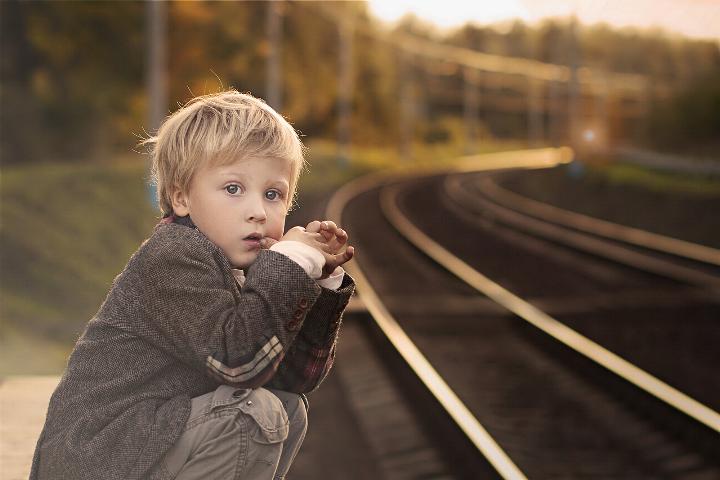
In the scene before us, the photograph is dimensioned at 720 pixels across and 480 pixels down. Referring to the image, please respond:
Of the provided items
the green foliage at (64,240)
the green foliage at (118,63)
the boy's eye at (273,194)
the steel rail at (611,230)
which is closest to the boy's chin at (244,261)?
the boy's eye at (273,194)

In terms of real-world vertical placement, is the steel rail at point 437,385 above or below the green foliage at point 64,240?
above

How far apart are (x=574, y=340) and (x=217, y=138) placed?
6237 mm

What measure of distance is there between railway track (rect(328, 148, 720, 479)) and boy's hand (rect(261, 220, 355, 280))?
2183mm

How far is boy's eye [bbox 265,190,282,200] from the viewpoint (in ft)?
9.62

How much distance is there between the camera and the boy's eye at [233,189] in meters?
2.88

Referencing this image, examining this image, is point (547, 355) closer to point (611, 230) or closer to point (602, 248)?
point (602, 248)

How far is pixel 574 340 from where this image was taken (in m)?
8.65

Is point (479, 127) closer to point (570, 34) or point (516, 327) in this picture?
point (570, 34)

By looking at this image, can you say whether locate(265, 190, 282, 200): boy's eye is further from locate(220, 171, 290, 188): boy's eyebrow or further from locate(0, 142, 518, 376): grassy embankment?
locate(0, 142, 518, 376): grassy embankment

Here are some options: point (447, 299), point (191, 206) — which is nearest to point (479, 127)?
point (447, 299)

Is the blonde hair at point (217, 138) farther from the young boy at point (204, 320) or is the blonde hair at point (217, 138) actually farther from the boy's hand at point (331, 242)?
the boy's hand at point (331, 242)

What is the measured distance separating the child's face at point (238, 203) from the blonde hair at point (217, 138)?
3 cm

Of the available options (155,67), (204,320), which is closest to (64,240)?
(155,67)

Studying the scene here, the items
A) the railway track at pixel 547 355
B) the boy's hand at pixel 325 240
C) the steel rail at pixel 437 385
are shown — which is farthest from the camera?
the railway track at pixel 547 355
